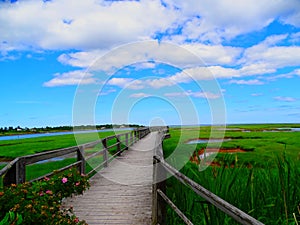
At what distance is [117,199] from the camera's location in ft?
19.9

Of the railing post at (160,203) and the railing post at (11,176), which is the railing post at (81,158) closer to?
the railing post at (11,176)

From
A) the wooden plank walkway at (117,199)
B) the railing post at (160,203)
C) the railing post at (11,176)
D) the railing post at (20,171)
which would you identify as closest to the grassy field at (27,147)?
the wooden plank walkway at (117,199)

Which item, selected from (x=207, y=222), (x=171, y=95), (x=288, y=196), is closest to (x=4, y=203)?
(x=207, y=222)

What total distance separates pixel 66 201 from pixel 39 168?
354 inches

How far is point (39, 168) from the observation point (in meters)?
14.2

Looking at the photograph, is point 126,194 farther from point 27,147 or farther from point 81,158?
point 27,147

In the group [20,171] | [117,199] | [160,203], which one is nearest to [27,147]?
[117,199]

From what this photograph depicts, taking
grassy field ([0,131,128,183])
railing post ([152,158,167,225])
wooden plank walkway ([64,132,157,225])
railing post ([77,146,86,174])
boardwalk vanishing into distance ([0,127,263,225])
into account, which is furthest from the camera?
grassy field ([0,131,128,183])

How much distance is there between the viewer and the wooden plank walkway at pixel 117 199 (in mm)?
4913

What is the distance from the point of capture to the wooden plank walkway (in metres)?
4.91

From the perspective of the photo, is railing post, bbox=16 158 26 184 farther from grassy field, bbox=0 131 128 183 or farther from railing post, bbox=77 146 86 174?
grassy field, bbox=0 131 128 183

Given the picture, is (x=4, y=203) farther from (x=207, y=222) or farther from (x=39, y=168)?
(x=39, y=168)

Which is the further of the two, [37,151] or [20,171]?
[37,151]

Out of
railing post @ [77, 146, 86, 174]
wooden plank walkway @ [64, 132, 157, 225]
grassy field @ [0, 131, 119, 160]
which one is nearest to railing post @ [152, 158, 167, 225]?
wooden plank walkway @ [64, 132, 157, 225]
